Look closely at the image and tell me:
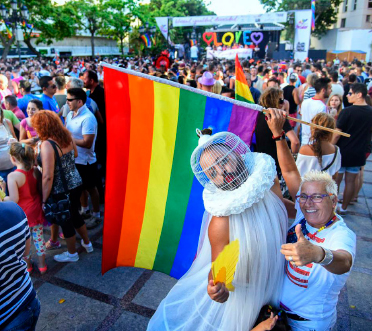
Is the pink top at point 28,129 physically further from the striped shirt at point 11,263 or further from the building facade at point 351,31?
the building facade at point 351,31

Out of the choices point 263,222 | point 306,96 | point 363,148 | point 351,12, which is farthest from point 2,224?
point 351,12

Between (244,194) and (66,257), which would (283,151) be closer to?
(244,194)

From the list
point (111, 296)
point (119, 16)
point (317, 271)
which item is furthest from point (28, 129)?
point (119, 16)

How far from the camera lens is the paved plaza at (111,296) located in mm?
2611

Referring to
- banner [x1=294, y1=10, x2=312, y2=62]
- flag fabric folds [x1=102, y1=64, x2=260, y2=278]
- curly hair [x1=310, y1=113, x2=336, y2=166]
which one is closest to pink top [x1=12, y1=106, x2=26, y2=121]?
flag fabric folds [x1=102, y1=64, x2=260, y2=278]

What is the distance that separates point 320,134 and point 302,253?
2.31 metres

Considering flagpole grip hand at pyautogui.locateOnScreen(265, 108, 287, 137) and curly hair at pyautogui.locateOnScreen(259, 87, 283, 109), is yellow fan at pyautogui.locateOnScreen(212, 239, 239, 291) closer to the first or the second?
flagpole grip hand at pyautogui.locateOnScreen(265, 108, 287, 137)

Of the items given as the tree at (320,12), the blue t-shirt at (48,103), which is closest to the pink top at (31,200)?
the blue t-shirt at (48,103)

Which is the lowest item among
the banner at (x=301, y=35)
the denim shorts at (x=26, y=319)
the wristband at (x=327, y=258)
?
the denim shorts at (x=26, y=319)

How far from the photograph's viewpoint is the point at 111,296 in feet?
9.61

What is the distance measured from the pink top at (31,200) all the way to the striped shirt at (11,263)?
59.8 inches

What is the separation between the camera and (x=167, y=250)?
96.0 inches

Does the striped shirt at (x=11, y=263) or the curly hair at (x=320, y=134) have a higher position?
the curly hair at (x=320, y=134)

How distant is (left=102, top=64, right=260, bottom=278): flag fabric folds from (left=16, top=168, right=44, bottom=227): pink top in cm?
129
